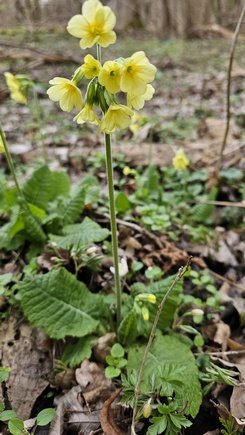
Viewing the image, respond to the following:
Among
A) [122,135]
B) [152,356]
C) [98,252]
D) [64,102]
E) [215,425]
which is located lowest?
[215,425]

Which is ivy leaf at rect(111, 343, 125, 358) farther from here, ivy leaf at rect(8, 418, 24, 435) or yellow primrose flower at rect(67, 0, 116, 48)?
yellow primrose flower at rect(67, 0, 116, 48)

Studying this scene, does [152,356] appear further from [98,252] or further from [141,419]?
[98,252]

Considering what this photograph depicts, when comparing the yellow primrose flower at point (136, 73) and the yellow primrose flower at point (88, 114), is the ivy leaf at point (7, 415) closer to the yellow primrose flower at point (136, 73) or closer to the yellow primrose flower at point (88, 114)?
the yellow primrose flower at point (88, 114)

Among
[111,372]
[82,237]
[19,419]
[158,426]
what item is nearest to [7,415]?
[19,419]

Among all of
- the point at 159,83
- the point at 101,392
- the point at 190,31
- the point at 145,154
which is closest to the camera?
the point at 101,392

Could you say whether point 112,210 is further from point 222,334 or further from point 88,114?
point 222,334

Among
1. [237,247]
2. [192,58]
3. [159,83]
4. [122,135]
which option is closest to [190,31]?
[192,58]

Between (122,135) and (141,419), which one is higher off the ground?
(122,135)

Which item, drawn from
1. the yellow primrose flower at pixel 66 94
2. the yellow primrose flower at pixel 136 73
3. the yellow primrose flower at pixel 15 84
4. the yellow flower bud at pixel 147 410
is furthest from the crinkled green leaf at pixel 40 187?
the yellow flower bud at pixel 147 410
